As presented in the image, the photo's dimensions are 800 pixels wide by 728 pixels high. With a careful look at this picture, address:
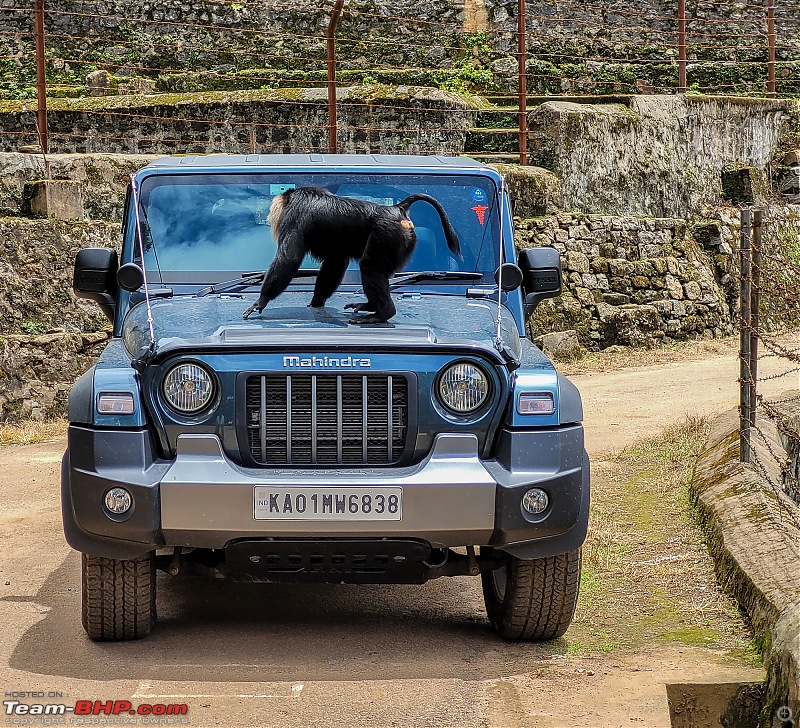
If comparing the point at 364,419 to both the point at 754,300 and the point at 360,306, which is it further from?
the point at 754,300

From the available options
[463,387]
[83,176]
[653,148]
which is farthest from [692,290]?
[463,387]

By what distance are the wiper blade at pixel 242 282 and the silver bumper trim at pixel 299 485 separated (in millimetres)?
1179

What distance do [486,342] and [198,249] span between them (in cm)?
169

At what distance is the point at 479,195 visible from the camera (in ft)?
19.2

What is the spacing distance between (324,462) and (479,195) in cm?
189

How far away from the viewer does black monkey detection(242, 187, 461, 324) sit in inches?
201

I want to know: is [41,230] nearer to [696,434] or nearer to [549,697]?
[696,434]

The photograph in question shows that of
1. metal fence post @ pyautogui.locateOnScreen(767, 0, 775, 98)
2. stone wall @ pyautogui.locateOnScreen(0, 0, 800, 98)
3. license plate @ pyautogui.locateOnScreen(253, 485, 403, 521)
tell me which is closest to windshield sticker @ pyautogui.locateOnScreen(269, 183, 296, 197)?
license plate @ pyautogui.locateOnScreen(253, 485, 403, 521)

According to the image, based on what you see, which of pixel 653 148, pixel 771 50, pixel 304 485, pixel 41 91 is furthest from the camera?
pixel 771 50

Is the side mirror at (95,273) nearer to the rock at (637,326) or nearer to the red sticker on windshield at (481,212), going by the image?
the red sticker on windshield at (481,212)

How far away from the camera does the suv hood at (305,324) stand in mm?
4582

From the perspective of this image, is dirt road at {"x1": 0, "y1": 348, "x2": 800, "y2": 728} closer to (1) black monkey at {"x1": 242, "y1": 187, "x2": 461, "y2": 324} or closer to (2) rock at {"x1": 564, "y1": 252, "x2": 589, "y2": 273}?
(1) black monkey at {"x1": 242, "y1": 187, "x2": 461, "y2": 324}

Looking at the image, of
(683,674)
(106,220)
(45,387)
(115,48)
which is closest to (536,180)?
(106,220)

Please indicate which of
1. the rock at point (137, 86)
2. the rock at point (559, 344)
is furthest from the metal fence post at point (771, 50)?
the rock at point (137, 86)
